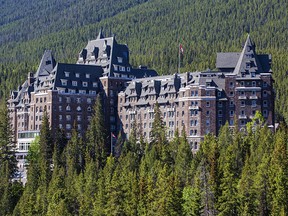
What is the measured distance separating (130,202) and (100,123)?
40.6 metres

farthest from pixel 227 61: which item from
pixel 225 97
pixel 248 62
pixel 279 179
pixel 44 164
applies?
pixel 279 179

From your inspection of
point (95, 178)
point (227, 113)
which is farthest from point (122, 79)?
point (95, 178)

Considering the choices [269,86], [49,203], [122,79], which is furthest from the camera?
[122,79]

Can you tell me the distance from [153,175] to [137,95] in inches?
1727

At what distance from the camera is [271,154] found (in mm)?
118812

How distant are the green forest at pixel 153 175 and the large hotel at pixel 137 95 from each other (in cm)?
520

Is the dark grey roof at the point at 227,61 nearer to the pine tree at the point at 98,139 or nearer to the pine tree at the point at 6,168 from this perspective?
the pine tree at the point at 98,139

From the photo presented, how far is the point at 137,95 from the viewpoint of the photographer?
165 m

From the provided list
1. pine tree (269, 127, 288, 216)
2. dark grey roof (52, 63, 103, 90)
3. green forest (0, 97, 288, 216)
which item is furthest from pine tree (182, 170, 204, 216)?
dark grey roof (52, 63, 103, 90)

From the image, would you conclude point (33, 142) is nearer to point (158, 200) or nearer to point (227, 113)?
point (227, 113)

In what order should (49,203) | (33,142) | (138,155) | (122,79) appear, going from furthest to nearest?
(122,79) → (33,142) → (138,155) → (49,203)

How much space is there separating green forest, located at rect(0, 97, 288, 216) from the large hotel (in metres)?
5.20

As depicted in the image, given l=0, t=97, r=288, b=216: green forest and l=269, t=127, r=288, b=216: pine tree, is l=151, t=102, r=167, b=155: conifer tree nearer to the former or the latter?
l=0, t=97, r=288, b=216: green forest

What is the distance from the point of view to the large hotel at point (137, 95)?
150 meters
